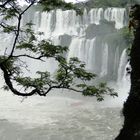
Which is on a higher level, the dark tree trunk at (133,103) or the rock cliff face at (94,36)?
the dark tree trunk at (133,103)

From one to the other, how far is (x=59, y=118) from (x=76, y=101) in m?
6.47

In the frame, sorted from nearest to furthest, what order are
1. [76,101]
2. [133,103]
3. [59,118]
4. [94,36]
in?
[133,103] → [59,118] → [76,101] → [94,36]

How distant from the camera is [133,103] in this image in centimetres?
325

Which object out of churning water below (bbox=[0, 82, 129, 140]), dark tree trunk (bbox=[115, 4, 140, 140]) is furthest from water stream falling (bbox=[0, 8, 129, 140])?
dark tree trunk (bbox=[115, 4, 140, 140])

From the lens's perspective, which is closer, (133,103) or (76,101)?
(133,103)

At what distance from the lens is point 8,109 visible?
98.4 feet

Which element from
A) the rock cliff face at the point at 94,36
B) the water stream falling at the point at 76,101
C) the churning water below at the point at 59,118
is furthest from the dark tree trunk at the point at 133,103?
the rock cliff face at the point at 94,36

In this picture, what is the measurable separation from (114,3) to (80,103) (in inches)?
934

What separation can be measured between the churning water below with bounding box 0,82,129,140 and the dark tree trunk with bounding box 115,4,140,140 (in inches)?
720

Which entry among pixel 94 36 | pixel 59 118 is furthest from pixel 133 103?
pixel 94 36

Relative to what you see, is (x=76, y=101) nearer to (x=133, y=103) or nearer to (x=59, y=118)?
(x=59, y=118)

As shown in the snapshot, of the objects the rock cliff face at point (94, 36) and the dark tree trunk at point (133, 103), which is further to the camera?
the rock cliff face at point (94, 36)

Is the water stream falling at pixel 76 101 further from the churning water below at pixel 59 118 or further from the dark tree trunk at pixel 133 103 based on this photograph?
the dark tree trunk at pixel 133 103

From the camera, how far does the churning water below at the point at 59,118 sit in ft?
73.0
